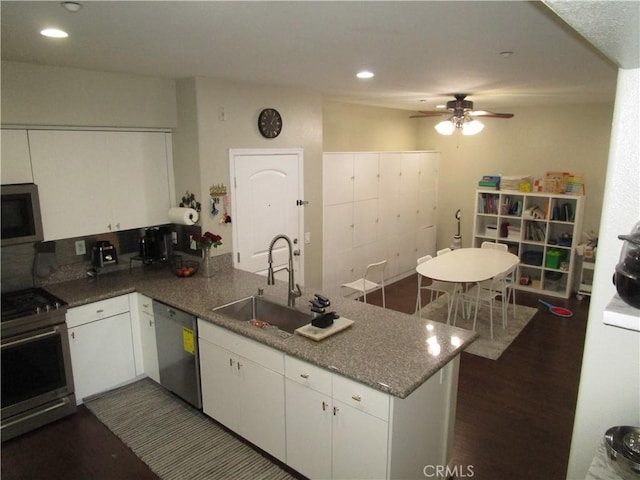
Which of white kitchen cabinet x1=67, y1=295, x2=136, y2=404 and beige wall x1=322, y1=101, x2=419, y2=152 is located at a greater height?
beige wall x1=322, y1=101, x2=419, y2=152

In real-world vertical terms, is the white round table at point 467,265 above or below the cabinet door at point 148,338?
above

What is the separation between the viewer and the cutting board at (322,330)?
2.47 metres

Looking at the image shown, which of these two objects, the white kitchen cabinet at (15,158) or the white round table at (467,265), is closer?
the white kitchen cabinet at (15,158)

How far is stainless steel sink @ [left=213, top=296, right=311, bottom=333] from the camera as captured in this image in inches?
118

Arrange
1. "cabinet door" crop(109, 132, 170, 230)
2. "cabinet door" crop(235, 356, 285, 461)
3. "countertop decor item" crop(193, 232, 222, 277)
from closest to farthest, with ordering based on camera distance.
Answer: "cabinet door" crop(235, 356, 285, 461) < "cabinet door" crop(109, 132, 170, 230) < "countertop decor item" crop(193, 232, 222, 277)

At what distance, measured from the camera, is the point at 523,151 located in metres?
6.29

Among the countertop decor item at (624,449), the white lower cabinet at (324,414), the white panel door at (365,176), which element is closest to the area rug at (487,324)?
the white panel door at (365,176)

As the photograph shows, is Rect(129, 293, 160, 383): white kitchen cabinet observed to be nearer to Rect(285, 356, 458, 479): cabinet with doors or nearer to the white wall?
Rect(285, 356, 458, 479): cabinet with doors

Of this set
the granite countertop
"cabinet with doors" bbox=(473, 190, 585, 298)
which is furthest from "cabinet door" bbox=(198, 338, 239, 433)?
"cabinet with doors" bbox=(473, 190, 585, 298)

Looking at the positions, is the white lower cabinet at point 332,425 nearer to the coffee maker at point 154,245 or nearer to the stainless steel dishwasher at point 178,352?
the stainless steel dishwasher at point 178,352

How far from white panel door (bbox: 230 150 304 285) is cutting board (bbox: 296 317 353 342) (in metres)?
1.66

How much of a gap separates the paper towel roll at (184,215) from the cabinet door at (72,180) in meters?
0.52

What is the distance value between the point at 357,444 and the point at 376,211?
3.99 metres

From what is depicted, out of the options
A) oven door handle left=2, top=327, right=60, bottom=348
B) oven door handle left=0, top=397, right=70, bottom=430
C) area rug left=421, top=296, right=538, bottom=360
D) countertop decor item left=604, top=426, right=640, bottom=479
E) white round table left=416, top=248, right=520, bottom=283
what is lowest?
area rug left=421, top=296, right=538, bottom=360
